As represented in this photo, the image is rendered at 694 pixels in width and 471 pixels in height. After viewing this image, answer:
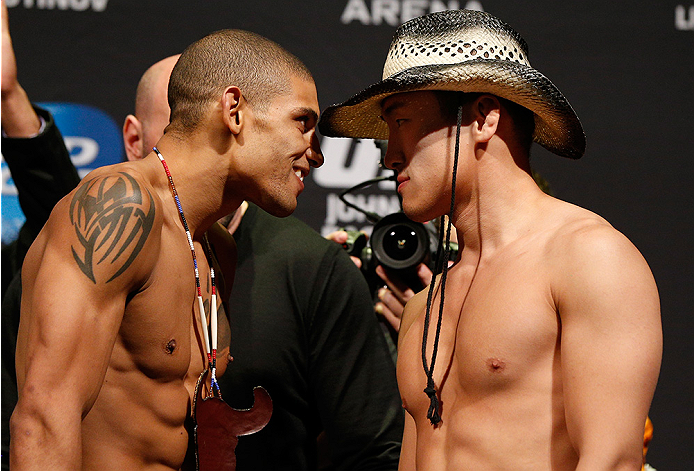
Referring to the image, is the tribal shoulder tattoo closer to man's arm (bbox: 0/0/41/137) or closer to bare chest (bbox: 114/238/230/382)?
bare chest (bbox: 114/238/230/382)

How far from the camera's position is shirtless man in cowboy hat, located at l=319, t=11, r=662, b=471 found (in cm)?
115

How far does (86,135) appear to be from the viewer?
2.82m

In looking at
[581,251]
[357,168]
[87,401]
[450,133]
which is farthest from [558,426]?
[357,168]

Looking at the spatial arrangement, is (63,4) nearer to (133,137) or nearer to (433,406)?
(133,137)

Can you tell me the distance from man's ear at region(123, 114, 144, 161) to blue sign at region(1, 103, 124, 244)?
39 centimetres

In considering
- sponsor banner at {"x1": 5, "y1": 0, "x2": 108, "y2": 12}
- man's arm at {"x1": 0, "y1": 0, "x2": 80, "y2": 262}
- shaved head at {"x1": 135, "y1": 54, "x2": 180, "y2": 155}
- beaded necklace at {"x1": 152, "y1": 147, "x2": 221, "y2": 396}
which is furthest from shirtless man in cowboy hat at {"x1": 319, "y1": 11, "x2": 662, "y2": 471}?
sponsor banner at {"x1": 5, "y1": 0, "x2": 108, "y2": 12}

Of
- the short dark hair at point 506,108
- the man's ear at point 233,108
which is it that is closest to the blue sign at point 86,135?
the man's ear at point 233,108

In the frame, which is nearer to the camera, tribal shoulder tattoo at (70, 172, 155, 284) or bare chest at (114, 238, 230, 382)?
tribal shoulder tattoo at (70, 172, 155, 284)

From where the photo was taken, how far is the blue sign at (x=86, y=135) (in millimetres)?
2795

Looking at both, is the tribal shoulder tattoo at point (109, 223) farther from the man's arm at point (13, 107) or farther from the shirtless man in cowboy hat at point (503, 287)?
the man's arm at point (13, 107)

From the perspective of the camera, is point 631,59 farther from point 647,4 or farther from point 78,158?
point 78,158

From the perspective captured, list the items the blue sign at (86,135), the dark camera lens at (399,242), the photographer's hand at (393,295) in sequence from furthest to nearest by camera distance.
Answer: the blue sign at (86,135) < the photographer's hand at (393,295) < the dark camera lens at (399,242)

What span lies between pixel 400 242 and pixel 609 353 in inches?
40.7

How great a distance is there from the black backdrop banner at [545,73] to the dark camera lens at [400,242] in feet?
2.36
